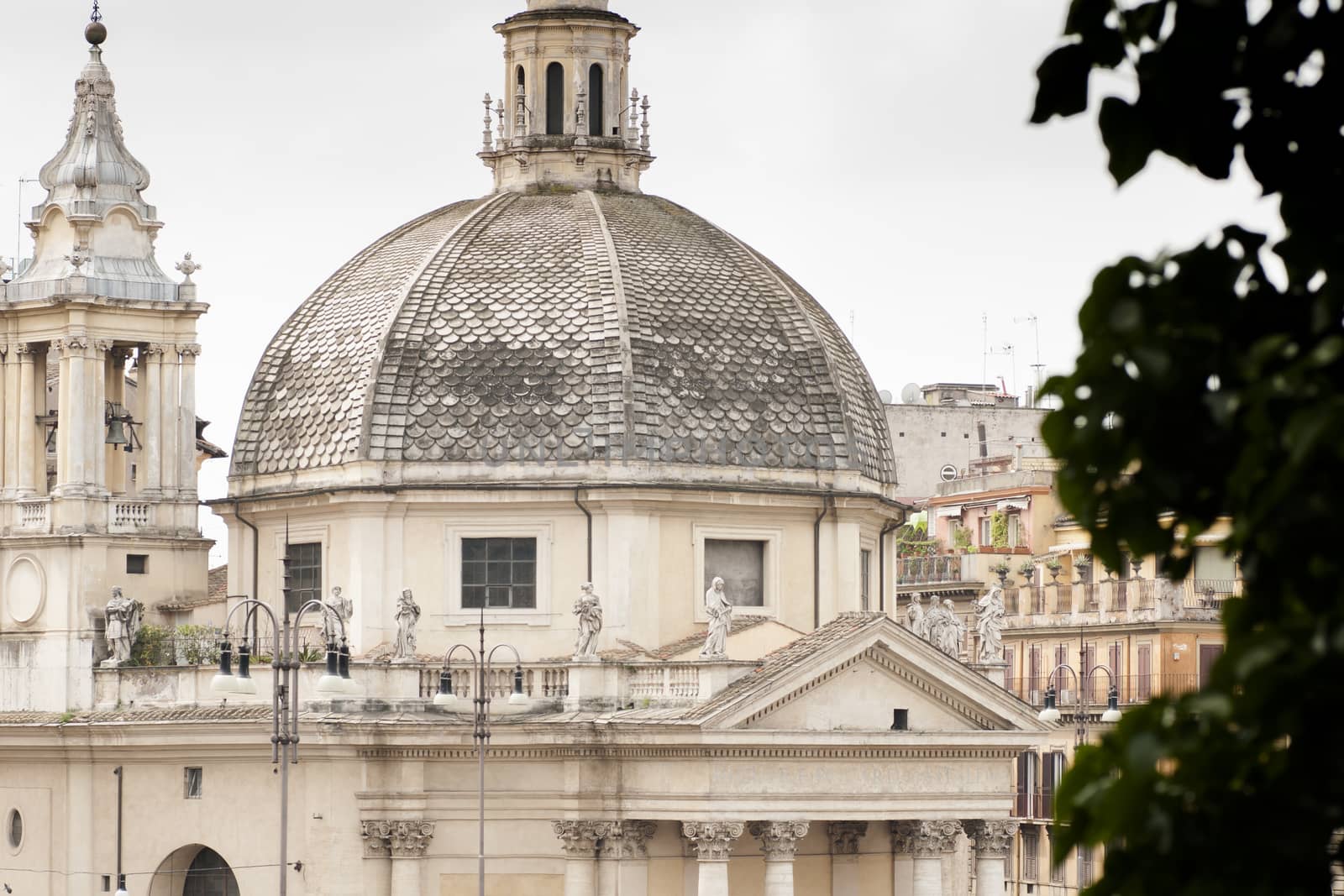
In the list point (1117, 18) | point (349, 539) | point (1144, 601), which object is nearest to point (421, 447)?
point (349, 539)

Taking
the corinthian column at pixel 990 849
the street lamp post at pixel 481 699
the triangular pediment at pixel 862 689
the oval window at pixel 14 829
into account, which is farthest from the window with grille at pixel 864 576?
the oval window at pixel 14 829

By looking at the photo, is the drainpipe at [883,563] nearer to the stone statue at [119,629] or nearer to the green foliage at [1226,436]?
the stone statue at [119,629]

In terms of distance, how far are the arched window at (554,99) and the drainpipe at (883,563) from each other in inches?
372

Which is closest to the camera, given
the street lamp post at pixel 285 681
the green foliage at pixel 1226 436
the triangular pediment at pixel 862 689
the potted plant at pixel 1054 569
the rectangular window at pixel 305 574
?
the green foliage at pixel 1226 436

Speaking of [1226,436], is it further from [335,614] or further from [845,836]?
[845,836]

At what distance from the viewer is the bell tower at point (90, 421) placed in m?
54.3

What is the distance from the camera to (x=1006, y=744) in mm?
52844

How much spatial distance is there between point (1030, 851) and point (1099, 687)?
Result: 5016 millimetres

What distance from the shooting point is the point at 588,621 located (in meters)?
51.5

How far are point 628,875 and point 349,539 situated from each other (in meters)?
7.44

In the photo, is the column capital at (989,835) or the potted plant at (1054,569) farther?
the potted plant at (1054,569)

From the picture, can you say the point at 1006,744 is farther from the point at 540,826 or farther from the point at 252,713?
the point at 252,713

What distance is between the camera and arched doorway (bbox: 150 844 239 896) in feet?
174

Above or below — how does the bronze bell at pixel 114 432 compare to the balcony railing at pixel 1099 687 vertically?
above
